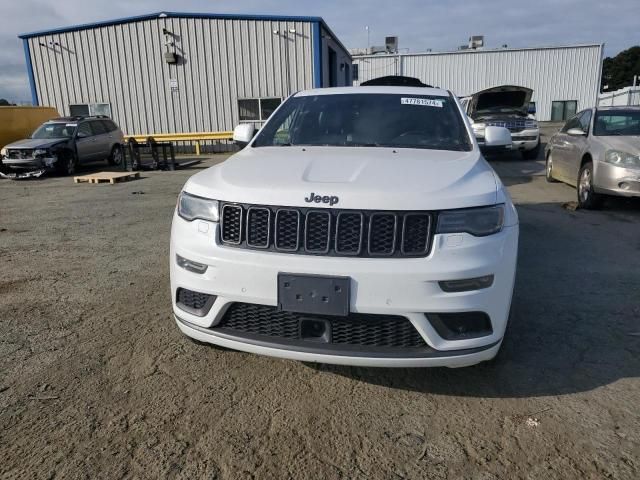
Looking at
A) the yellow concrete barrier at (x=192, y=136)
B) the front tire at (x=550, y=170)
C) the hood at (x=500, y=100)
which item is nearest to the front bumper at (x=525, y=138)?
the hood at (x=500, y=100)

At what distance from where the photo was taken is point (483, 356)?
2.44 metres

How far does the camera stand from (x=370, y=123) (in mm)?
3797

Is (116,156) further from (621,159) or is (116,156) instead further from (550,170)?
(621,159)

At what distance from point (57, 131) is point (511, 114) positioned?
13.4 meters

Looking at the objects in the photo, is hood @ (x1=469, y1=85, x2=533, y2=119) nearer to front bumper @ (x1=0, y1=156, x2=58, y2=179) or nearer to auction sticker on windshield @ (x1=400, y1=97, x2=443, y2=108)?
auction sticker on windshield @ (x1=400, y1=97, x2=443, y2=108)

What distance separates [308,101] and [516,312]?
8.05ft

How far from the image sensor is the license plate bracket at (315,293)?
2.29m

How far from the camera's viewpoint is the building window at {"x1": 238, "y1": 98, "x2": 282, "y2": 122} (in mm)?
18719

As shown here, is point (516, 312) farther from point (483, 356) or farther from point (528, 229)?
point (528, 229)

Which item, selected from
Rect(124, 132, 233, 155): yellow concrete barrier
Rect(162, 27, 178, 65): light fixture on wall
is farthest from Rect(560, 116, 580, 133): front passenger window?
Rect(162, 27, 178, 65): light fixture on wall

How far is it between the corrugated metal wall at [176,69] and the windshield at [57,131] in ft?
18.3

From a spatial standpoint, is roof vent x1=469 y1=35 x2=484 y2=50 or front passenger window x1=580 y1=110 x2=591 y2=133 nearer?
front passenger window x1=580 y1=110 x2=591 y2=133

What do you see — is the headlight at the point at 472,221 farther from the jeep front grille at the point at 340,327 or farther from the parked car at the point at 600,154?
the parked car at the point at 600,154

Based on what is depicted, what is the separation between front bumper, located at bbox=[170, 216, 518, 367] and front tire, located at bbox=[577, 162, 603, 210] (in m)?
5.78
